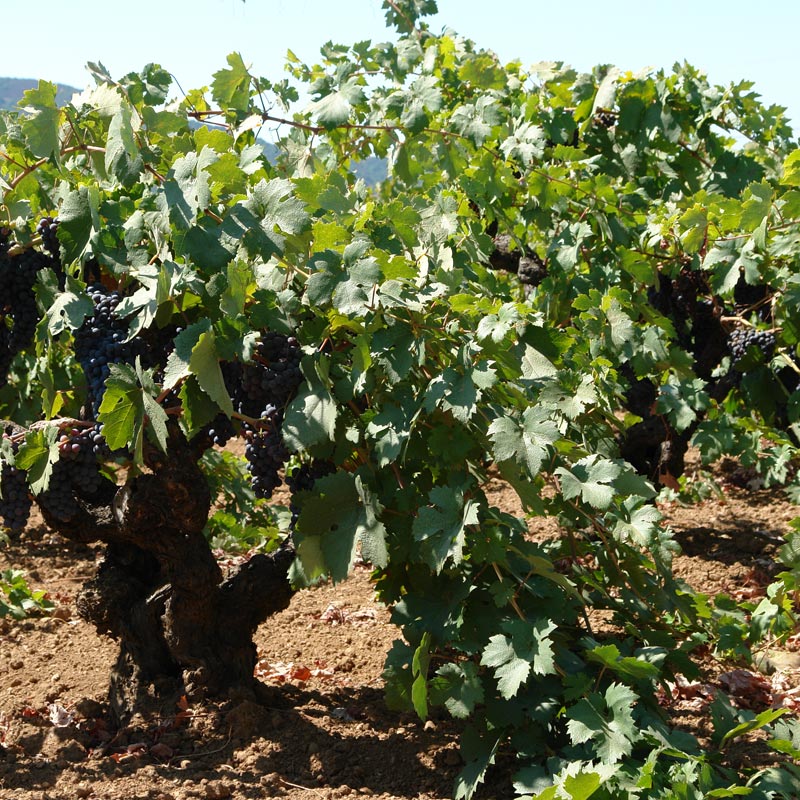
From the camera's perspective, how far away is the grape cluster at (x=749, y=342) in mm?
4676

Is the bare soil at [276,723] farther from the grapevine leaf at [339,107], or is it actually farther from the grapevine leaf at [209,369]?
the grapevine leaf at [339,107]

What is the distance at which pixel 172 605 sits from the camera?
12.0 ft

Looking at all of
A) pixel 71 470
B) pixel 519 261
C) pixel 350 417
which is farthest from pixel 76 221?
pixel 519 261

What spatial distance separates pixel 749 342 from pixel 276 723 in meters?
2.75

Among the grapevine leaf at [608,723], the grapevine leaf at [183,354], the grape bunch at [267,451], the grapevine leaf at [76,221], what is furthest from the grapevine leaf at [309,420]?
the grapevine leaf at [608,723]

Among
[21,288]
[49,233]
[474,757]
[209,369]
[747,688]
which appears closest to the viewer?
[209,369]

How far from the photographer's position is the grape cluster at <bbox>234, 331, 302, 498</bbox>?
280 cm

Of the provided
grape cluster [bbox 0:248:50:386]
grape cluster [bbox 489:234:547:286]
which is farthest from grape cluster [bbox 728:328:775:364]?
grape cluster [bbox 0:248:50:386]

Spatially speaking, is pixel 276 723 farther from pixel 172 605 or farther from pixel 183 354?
pixel 183 354

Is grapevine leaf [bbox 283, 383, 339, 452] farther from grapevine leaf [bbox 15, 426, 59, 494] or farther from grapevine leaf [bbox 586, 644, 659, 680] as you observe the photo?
grapevine leaf [bbox 586, 644, 659, 680]

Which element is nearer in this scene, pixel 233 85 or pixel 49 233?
pixel 49 233

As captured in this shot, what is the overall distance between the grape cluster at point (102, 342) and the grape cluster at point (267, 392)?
29 cm

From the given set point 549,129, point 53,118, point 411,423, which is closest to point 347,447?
point 411,423

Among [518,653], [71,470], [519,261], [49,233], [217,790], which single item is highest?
[519,261]
